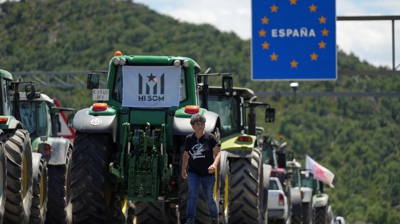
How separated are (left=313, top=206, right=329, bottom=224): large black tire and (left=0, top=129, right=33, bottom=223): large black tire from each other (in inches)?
704

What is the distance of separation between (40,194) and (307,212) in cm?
1384

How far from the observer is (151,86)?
16.2 m

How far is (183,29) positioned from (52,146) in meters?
74.7

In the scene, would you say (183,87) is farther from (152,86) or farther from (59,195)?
(59,195)

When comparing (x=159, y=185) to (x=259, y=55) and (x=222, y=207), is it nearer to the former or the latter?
(x=222, y=207)

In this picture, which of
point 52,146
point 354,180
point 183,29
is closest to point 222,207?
point 52,146

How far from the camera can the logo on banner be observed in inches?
632

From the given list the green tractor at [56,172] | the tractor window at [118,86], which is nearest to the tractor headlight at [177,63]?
the tractor window at [118,86]

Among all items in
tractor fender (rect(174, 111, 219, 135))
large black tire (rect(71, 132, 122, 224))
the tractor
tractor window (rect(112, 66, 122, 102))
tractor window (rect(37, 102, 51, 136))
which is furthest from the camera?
the tractor

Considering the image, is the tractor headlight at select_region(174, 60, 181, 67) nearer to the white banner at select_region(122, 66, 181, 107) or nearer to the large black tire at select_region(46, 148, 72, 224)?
the white banner at select_region(122, 66, 181, 107)

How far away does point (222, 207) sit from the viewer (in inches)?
626

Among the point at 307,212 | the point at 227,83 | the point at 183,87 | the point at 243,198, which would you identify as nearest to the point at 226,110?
the point at 227,83

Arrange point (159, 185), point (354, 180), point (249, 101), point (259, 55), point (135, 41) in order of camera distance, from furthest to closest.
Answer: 1. point (135, 41)
2. point (354, 180)
3. point (259, 55)
4. point (249, 101)
5. point (159, 185)

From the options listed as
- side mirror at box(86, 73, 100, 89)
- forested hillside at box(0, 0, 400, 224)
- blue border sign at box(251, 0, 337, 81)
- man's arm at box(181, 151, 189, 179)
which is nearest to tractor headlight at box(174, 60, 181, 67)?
side mirror at box(86, 73, 100, 89)
